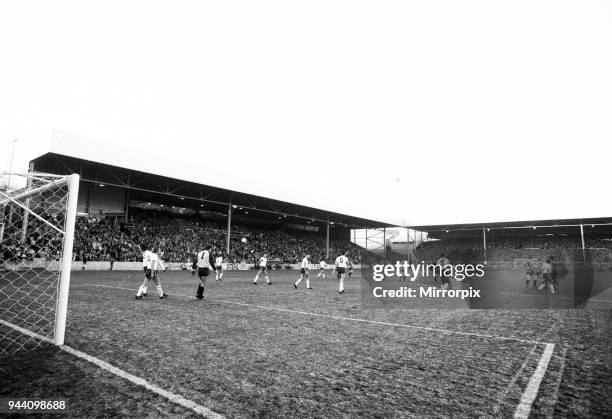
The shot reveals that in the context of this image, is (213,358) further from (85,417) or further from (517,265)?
(517,265)

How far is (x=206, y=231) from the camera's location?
42125 mm

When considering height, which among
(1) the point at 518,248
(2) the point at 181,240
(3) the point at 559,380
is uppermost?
(2) the point at 181,240

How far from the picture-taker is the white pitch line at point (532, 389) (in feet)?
11.1

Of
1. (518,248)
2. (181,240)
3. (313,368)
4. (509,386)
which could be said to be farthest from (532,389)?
(518,248)

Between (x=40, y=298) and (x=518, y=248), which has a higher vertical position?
(x=518, y=248)

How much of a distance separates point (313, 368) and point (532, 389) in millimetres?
2537

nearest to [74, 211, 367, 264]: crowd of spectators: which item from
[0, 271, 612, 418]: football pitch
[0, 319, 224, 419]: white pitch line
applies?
[0, 271, 612, 418]: football pitch

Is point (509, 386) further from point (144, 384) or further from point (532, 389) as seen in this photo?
point (144, 384)

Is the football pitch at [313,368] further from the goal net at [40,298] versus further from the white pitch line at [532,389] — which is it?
the goal net at [40,298]

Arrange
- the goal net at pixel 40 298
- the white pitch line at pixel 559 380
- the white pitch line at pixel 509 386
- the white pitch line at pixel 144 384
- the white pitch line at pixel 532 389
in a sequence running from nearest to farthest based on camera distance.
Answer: the white pitch line at pixel 144 384, the white pitch line at pixel 532 389, the white pitch line at pixel 509 386, the white pitch line at pixel 559 380, the goal net at pixel 40 298

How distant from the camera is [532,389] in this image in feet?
13.1

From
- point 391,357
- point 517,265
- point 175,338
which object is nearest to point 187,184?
point 175,338

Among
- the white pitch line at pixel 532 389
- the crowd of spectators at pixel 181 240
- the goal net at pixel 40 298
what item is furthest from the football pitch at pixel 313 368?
the crowd of spectators at pixel 181 240

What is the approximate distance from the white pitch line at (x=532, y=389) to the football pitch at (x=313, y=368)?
2cm
